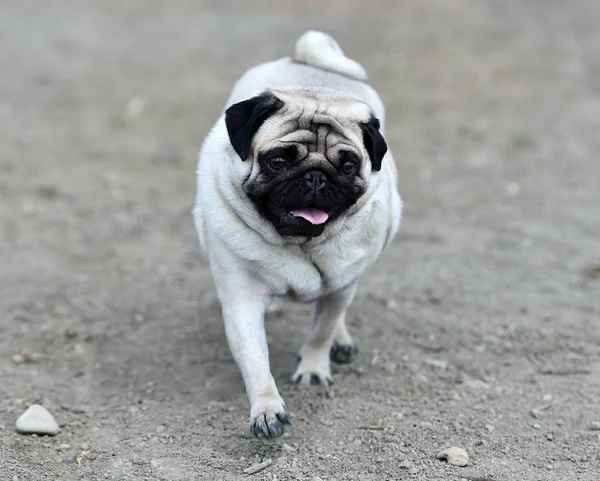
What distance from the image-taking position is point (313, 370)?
3.80 meters

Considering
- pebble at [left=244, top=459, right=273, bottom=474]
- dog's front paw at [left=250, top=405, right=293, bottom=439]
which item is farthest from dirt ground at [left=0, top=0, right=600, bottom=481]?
dog's front paw at [left=250, top=405, right=293, bottom=439]

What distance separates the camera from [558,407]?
140 inches

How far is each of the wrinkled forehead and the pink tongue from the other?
216mm

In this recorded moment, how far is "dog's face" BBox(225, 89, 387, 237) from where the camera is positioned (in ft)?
10.1

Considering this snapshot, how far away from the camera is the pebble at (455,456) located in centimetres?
309

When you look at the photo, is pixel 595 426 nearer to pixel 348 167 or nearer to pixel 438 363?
pixel 438 363

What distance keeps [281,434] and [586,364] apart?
5.37 ft

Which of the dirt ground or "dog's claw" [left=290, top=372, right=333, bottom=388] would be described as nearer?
the dirt ground

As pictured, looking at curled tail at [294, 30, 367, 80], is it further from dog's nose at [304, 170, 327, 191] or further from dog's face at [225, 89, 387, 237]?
dog's nose at [304, 170, 327, 191]

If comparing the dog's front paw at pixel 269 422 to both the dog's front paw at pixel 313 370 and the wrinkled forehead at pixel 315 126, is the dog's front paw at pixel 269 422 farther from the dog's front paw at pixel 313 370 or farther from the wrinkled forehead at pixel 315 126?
the wrinkled forehead at pixel 315 126

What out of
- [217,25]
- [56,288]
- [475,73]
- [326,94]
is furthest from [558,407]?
[217,25]

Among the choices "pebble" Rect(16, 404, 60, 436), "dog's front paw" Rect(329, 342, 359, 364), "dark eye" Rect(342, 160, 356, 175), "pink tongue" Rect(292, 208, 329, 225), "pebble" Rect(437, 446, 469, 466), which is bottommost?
"pebble" Rect(16, 404, 60, 436)

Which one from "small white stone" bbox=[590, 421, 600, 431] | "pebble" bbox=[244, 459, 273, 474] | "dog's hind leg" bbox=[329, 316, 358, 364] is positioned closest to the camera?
"pebble" bbox=[244, 459, 273, 474]

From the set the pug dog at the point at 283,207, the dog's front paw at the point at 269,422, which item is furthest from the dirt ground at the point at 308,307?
the pug dog at the point at 283,207
